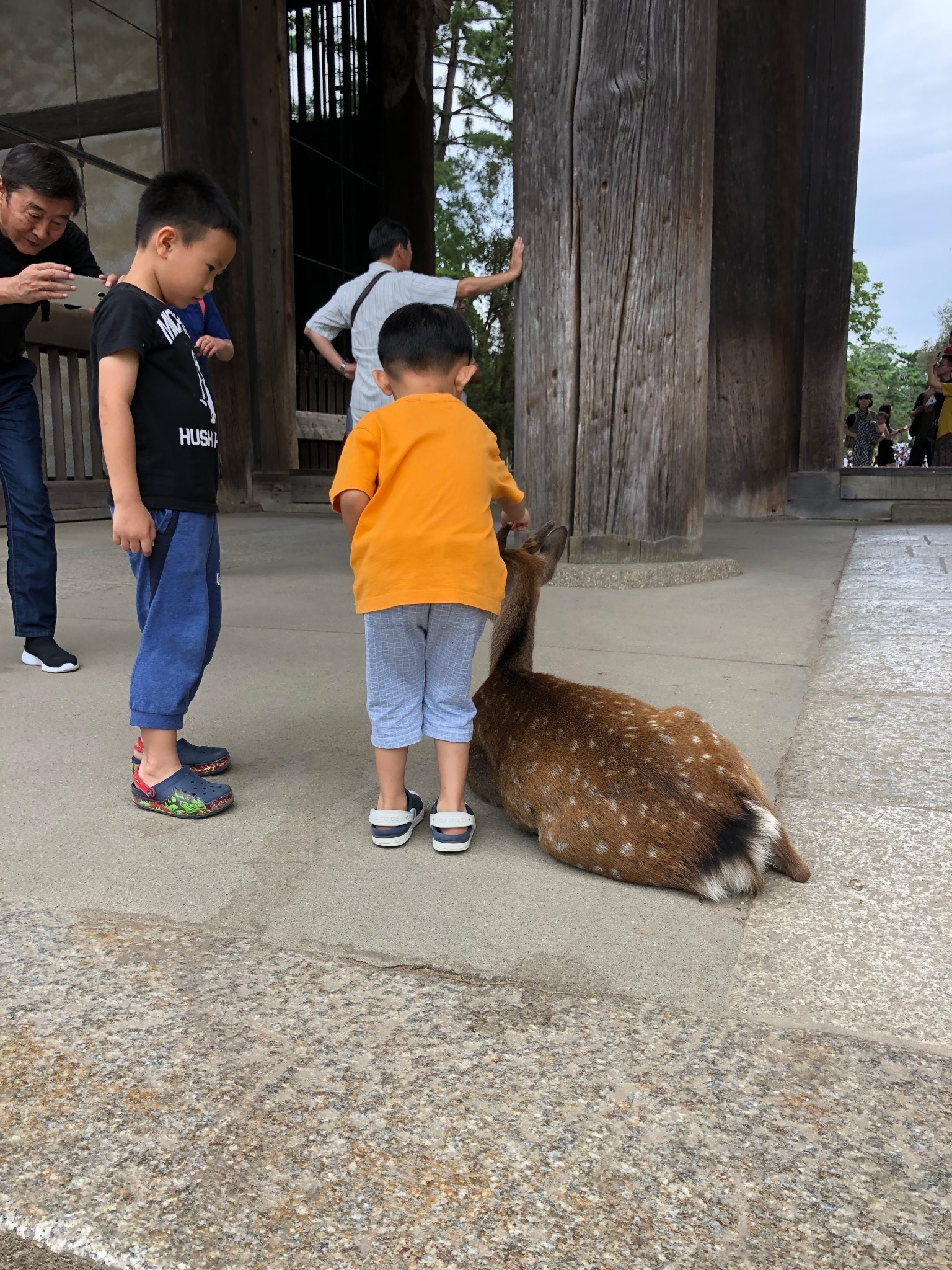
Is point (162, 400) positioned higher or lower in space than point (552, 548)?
higher

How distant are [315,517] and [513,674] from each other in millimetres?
6812

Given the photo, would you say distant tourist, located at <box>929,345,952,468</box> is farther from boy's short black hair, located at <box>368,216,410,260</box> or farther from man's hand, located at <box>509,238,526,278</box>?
boy's short black hair, located at <box>368,216,410,260</box>

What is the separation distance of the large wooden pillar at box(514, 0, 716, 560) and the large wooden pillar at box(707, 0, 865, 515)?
11.8 ft

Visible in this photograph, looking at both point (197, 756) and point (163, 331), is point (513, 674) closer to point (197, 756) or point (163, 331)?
point (197, 756)

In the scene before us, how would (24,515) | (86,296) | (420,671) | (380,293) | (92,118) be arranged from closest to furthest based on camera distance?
(420,671)
(24,515)
(380,293)
(86,296)
(92,118)

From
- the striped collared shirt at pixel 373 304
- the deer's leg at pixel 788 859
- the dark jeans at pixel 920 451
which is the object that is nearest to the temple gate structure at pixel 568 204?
the striped collared shirt at pixel 373 304

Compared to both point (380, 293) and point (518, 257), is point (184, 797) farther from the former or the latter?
point (518, 257)

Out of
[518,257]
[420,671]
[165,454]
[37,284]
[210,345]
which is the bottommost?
[420,671]

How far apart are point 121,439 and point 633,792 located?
1.29 metres

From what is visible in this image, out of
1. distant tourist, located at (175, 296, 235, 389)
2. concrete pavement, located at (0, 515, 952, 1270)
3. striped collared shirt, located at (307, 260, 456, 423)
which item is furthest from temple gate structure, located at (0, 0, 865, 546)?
concrete pavement, located at (0, 515, 952, 1270)

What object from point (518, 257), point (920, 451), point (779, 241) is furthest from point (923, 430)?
point (518, 257)

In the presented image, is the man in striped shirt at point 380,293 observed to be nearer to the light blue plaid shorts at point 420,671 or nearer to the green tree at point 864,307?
the light blue plaid shorts at point 420,671

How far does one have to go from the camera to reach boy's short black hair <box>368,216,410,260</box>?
4918 mm

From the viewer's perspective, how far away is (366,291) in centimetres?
489
